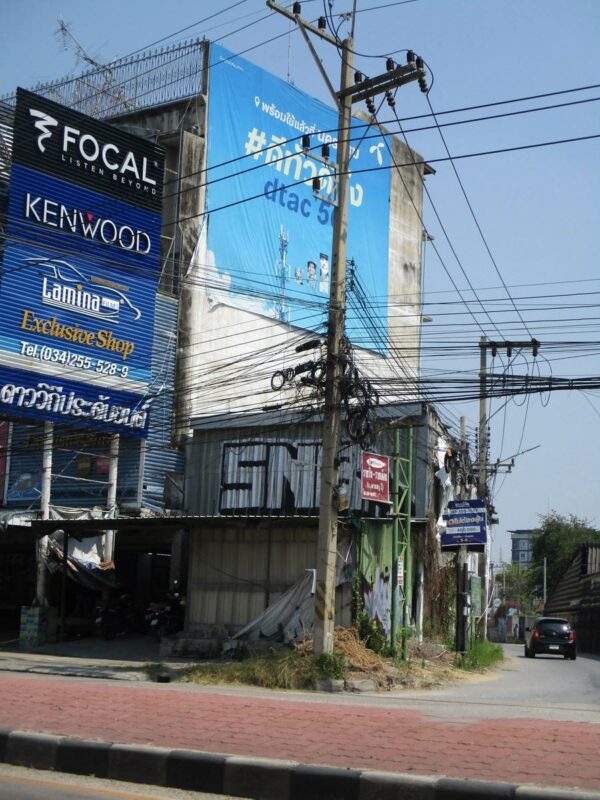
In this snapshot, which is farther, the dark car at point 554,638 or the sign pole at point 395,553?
the dark car at point 554,638

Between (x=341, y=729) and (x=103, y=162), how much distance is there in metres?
23.4

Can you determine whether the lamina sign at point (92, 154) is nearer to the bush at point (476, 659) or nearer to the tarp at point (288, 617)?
the tarp at point (288, 617)

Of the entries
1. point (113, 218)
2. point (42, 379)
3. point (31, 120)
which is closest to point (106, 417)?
point (42, 379)

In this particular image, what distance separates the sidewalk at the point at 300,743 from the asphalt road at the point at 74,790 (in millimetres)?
154

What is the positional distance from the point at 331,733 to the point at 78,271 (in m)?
21.4

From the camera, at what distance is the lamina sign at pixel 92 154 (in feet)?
92.4

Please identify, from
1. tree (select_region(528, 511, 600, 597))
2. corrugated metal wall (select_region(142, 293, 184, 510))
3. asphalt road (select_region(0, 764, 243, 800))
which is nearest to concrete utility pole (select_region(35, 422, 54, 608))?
corrugated metal wall (select_region(142, 293, 184, 510))

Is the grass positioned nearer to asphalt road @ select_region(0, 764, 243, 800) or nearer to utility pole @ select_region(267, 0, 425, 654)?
utility pole @ select_region(267, 0, 425, 654)

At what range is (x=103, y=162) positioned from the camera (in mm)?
29703

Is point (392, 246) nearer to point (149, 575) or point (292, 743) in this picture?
point (149, 575)

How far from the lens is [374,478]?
66.7ft

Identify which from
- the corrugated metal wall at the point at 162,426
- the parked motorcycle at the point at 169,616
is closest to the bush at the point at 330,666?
the parked motorcycle at the point at 169,616

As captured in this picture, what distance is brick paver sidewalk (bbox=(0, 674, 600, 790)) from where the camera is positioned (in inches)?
309

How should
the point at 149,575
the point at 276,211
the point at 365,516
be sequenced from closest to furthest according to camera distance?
the point at 365,516
the point at 149,575
the point at 276,211
